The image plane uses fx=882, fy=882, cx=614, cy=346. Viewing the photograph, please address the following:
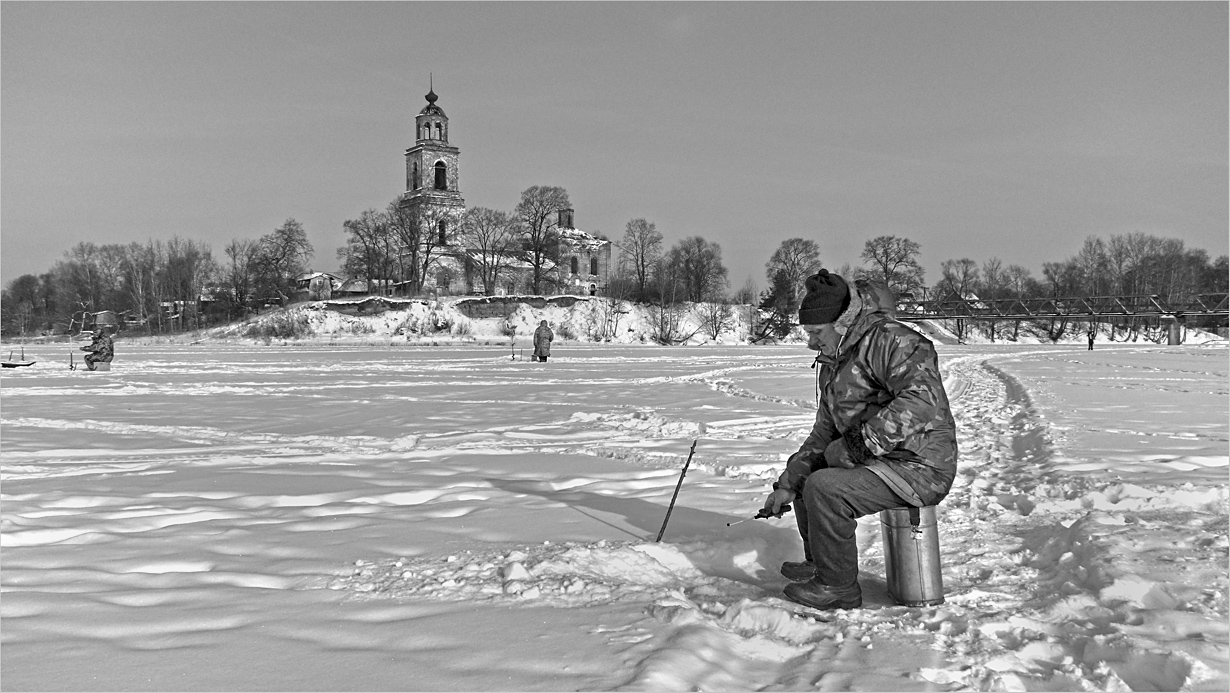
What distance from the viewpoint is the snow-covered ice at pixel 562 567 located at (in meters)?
3.44

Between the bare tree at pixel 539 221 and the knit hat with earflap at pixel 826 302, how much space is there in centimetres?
8735

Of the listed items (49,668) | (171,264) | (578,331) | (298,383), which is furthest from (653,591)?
(171,264)

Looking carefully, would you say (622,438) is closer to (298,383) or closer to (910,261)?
(298,383)

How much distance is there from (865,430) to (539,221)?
90897mm

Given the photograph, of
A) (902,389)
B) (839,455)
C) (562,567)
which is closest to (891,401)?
(902,389)

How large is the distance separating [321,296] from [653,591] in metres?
95.9

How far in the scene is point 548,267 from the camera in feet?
322

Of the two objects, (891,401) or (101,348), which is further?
(101,348)

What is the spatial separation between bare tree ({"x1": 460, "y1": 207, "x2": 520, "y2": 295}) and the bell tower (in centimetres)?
172

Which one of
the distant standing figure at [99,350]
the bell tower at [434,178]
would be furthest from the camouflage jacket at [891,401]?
the bell tower at [434,178]

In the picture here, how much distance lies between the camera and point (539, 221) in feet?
307

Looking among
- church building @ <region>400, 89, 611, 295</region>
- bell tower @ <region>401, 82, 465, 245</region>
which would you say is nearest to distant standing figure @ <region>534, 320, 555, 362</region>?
church building @ <region>400, 89, 611, 295</region>

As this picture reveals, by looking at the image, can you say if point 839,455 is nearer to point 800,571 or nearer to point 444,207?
point 800,571

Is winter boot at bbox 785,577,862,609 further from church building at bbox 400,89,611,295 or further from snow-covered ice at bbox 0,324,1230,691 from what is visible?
church building at bbox 400,89,611,295
